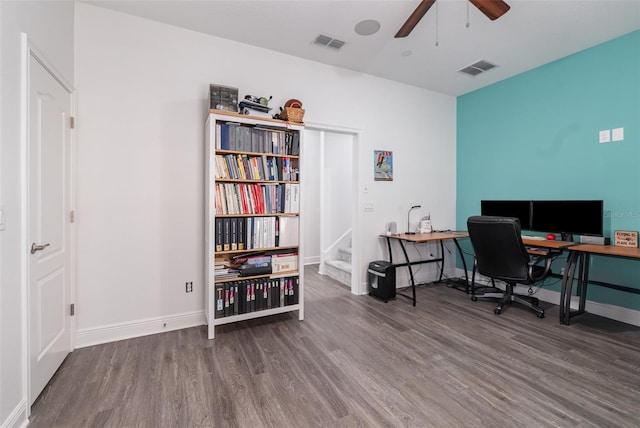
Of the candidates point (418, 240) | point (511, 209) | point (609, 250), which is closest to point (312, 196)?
point (418, 240)

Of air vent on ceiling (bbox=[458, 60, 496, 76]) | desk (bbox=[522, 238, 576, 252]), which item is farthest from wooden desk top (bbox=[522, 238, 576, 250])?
air vent on ceiling (bbox=[458, 60, 496, 76])

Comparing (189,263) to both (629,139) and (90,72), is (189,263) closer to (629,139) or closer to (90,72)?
(90,72)

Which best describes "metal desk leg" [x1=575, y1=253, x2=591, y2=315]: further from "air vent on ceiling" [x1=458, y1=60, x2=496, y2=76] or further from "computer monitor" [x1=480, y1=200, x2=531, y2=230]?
"air vent on ceiling" [x1=458, y1=60, x2=496, y2=76]

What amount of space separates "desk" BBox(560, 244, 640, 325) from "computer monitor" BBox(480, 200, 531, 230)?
2.48ft

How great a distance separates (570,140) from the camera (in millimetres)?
3490

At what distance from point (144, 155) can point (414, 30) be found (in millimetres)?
2914

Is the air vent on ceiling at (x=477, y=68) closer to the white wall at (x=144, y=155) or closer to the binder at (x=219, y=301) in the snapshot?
the white wall at (x=144, y=155)

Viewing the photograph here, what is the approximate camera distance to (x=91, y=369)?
7.17 ft

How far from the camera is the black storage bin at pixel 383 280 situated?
371 centimetres

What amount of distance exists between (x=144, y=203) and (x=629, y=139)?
4919mm

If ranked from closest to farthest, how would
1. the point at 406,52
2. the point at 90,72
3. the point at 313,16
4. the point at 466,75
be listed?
the point at 90,72
the point at 313,16
the point at 406,52
the point at 466,75

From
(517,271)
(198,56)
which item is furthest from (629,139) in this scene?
(198,56)

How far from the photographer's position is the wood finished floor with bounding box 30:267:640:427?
1.71 metres

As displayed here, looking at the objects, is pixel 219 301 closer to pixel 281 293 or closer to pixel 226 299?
pixel 226 299
